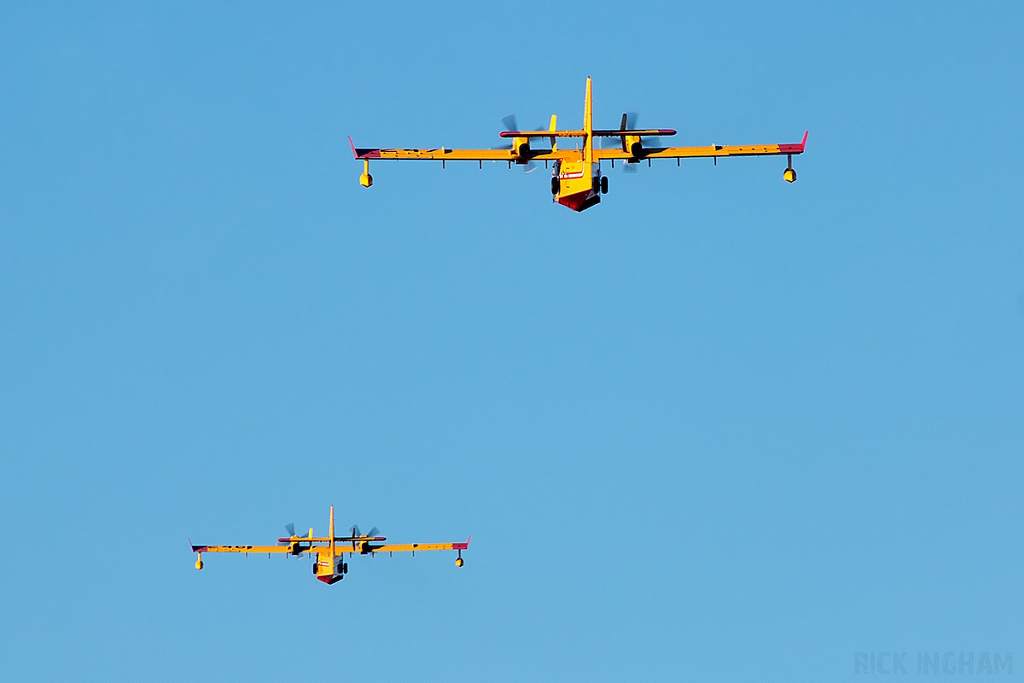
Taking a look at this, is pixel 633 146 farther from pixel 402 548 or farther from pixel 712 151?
pixel 402 548

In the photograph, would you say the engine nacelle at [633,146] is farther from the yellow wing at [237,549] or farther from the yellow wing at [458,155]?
the yellow wing at [237,549]

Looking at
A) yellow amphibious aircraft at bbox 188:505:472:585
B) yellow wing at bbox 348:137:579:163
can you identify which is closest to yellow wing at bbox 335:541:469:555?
yellow amphibious aircraft at bbox 188:505:472:585

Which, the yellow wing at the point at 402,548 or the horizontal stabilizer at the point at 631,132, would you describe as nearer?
the horizontal stabilizer at the point at 631,132

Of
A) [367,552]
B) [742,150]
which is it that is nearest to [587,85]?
[742,150]

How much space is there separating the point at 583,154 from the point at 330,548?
31632mm

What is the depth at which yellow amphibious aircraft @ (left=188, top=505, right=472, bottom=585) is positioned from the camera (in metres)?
77.2

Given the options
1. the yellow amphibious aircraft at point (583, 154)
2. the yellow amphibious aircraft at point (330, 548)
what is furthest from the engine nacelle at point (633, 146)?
the yellow amphibious aircraft at point (330, 548)

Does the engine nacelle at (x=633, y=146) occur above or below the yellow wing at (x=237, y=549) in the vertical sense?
below

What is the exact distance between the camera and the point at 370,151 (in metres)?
56.0

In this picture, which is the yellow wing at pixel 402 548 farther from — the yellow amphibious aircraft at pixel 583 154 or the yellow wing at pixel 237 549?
the yellow amphibious aircraft at pixel 583 154

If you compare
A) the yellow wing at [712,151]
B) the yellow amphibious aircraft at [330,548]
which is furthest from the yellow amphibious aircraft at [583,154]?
the yellow amphibious aircraft at [330,548]

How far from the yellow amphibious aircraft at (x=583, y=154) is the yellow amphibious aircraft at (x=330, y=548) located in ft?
83.2

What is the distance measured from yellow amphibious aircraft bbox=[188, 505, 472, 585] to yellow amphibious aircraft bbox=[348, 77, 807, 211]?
83.2 ft

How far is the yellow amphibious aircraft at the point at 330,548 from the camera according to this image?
77250 mm
